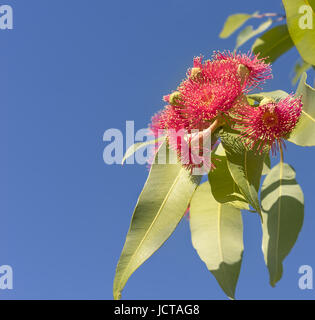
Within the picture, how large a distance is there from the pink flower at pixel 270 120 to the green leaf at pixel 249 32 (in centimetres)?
145

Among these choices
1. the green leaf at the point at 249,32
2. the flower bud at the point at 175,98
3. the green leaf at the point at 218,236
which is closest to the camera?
the flower bud at the point at 175,98

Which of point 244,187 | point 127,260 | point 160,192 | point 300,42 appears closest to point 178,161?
point 160,192

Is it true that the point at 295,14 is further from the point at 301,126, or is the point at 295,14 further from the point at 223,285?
the point at 223,285

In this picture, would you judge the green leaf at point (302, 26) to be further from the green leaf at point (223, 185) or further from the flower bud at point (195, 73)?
the green leaf at point (223, 185)

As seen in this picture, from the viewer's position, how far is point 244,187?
120 centimetres

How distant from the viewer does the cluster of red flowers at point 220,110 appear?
125 cm

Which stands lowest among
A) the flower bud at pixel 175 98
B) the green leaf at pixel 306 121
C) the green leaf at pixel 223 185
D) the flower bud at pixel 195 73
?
the green leaf at pixel 223 185

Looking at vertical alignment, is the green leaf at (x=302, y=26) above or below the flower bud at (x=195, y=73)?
above

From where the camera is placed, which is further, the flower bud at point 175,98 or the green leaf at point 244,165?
the flower bud at point 175,98

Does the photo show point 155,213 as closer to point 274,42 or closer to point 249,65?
point 249,65

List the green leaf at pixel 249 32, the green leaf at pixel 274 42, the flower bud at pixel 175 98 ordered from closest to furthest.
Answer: the flower bud at pixel 175 98, the green leaf at pixel 274 42, the green leaf at pixel 249 32

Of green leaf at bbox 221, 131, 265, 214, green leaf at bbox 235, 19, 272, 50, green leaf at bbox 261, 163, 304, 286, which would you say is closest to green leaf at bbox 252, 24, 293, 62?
green leaf at bbox 235, 19, 272, 50

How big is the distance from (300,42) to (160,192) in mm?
686

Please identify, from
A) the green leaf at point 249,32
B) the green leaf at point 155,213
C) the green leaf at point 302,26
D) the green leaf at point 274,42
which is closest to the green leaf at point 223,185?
the green leaf at point 155,213
